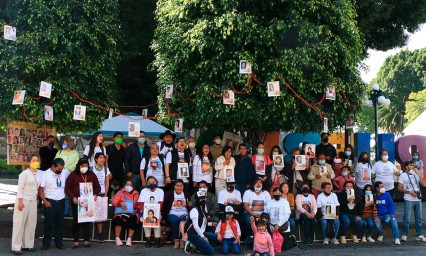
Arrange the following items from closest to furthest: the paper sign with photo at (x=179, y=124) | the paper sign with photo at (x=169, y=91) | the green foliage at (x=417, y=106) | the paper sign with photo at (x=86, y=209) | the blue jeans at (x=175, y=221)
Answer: the paper sign with photo at (x=86, y=209) < the blue jeans at (x=175, y=221) < the paper sign with photo at (x=169, y=91) < the paper sign with photo at (x=179, y=124) < the green foliage at (x=417, y=106)

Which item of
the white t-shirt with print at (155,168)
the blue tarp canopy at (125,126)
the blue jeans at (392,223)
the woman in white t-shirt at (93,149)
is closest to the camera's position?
the woman in white t-shirt at (93,149)

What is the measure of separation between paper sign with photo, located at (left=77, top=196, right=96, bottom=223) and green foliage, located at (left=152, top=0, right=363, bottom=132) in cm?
339

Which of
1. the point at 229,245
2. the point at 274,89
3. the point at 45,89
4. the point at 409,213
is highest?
the point at 274,89

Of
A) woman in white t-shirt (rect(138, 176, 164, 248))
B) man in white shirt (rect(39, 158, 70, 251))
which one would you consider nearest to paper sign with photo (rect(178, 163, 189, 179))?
woman in white t-shirt (rect(138, 176, 164, 248))

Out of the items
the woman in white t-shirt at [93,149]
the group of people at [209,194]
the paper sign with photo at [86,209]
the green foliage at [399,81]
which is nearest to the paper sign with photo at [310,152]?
the group of people at [209,194]

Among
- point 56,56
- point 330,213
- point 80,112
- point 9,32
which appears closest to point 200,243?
point 330,213

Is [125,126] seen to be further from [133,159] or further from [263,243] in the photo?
[263,243]

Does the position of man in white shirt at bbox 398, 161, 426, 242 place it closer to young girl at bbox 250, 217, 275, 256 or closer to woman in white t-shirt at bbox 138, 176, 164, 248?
young girl at bbox 250, 217, 275, 256

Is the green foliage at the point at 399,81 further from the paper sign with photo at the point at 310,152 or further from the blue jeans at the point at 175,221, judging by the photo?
the blue jeans at the point at 175,221

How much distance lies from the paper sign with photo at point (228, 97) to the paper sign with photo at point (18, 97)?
15.2ft

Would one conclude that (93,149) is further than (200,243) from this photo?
Yes

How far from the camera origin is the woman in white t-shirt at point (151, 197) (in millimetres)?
10570

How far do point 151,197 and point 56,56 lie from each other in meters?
4.21

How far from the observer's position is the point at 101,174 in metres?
10.9
